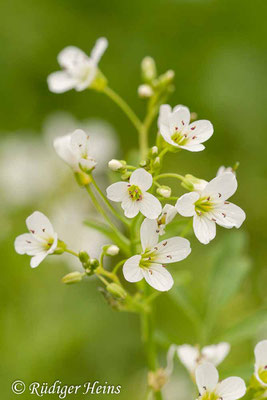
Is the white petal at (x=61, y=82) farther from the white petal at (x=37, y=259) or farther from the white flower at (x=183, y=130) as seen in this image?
the white petal at (x=37, y=259)

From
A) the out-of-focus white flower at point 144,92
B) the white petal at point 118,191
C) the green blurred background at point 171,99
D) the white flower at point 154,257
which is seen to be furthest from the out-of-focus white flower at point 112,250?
the green blurred background at point 171,99

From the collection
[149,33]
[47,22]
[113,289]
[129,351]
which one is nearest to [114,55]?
[149,33]

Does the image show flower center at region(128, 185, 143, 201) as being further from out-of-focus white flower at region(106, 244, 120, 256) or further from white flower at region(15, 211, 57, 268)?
white flower at region(15, 211, 57, 268)

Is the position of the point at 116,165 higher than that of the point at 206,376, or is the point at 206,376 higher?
the point at 116,165

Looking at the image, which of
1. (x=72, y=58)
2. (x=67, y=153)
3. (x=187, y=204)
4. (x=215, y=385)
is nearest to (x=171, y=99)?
(x=72, y=58)

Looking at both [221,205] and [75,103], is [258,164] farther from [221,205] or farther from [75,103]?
[221,205]

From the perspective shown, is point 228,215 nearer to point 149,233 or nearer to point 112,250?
point 149,233

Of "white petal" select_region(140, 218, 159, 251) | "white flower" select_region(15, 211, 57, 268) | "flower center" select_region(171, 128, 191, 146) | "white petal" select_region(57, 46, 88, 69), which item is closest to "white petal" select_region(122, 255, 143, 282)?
"white petal" select_region(140, 218, 159, 251)
